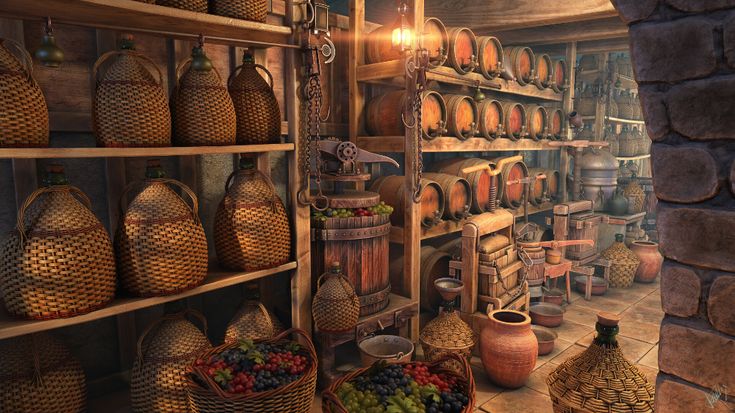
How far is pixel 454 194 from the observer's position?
17.6 ft

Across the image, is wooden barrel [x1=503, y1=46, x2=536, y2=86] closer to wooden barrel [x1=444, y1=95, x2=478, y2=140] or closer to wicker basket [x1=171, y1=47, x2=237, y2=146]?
wooden barrel [x1=444, y1=95, x2=478, y2=140]

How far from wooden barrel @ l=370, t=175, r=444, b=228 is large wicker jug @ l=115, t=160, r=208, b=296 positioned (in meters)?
2.35

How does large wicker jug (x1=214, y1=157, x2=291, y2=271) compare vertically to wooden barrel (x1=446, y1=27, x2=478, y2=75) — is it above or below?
below

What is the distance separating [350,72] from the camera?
496 centimetres

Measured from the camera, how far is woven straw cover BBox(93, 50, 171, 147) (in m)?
2.67

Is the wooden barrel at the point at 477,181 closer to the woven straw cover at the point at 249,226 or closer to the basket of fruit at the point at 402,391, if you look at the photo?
the woven straw cover at the point at 249,226

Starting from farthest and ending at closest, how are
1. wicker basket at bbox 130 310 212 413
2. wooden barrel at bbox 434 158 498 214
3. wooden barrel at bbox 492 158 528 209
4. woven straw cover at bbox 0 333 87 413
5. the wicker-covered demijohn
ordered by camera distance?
the wicker-covered demijohn
wooden barrel at bbox 492 158 528 209
wooden barrel at bbox 434 158 498 214
wicker basket at bbox 130 310 212 413
woven straw cover at bbox 0 333 87 413

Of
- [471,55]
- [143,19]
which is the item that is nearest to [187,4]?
[143,19]

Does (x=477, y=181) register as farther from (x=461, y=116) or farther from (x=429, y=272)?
(x=429, y=272)

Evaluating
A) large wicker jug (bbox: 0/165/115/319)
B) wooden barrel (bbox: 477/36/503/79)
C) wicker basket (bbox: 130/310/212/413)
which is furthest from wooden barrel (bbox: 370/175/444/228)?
large wicker jug (bbox: 0/165/115/319)

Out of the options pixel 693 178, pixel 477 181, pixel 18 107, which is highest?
pixel 18 107

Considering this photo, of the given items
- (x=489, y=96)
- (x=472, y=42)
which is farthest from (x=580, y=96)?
(x=472, y=42)

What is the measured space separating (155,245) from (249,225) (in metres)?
0.62

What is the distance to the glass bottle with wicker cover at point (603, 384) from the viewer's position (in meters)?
2.63
